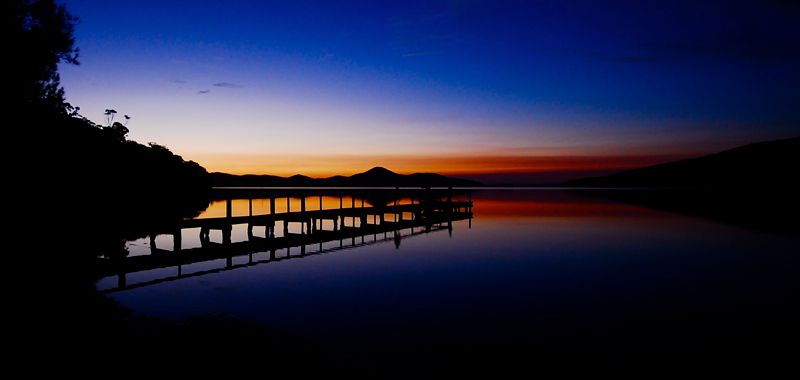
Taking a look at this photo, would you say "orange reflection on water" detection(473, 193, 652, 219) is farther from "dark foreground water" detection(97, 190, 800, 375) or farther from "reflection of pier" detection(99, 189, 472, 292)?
"dark foreground water" detection(97, 190, 800, 375)

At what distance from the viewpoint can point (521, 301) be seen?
15.7 meters

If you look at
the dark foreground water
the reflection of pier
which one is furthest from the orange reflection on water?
the dark foreground water

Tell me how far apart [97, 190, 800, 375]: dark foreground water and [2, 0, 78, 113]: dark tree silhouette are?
26.7 ft

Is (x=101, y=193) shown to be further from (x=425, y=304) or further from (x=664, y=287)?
(x=664, y=287)

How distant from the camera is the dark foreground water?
35.3ft

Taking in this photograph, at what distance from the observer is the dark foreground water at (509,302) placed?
1077 cm

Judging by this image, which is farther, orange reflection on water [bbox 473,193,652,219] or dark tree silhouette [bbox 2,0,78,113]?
orange reflection on water [bbox 473,193,652,219]

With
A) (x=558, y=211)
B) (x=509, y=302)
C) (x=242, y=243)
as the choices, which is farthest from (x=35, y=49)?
(x=558, y=211)

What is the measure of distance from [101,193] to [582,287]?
46526mm

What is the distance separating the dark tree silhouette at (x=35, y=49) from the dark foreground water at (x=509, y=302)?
813 cm

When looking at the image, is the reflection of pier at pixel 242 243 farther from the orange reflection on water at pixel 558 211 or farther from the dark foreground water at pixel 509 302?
the orange reflection on water at pixel 558 211

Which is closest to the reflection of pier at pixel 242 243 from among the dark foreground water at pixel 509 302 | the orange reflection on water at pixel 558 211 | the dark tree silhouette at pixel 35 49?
the dark foreground water at pixel 509 302

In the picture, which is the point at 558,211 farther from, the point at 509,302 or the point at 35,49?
the point at 35,49

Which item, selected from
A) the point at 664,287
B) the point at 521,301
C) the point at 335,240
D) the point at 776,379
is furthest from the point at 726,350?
the point at 335,240
